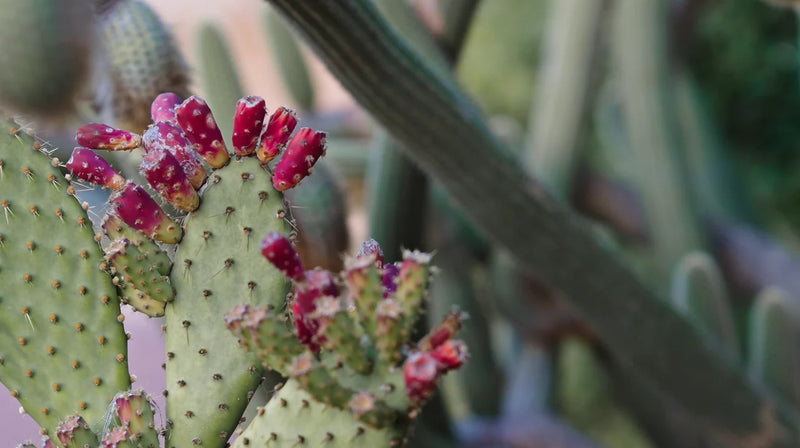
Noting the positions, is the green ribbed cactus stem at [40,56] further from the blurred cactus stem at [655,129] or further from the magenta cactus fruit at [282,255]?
the blurred cactus stem at [655,129]

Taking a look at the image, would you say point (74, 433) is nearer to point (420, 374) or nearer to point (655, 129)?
point (420, 374)

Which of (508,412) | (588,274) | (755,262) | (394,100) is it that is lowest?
(508,412)

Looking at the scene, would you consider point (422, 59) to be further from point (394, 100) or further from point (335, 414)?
point (335, 414)

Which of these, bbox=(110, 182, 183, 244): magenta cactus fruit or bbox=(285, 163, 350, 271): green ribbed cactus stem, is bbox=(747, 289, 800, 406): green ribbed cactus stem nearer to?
bbox=(285, 163, 350, 271): green ribbed cactus stem

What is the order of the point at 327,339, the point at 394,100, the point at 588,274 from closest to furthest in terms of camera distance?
the point at 327,339, the point at 394,100, the point at 588,274

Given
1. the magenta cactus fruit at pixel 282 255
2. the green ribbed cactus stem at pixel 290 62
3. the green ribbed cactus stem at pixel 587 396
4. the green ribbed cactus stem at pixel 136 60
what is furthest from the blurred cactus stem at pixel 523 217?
the green ribbed cactus stem at pixel 290 62

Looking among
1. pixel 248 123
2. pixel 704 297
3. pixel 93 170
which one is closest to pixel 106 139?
pixel 93 170

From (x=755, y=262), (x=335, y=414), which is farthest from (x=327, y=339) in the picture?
(x=755, y=262)
